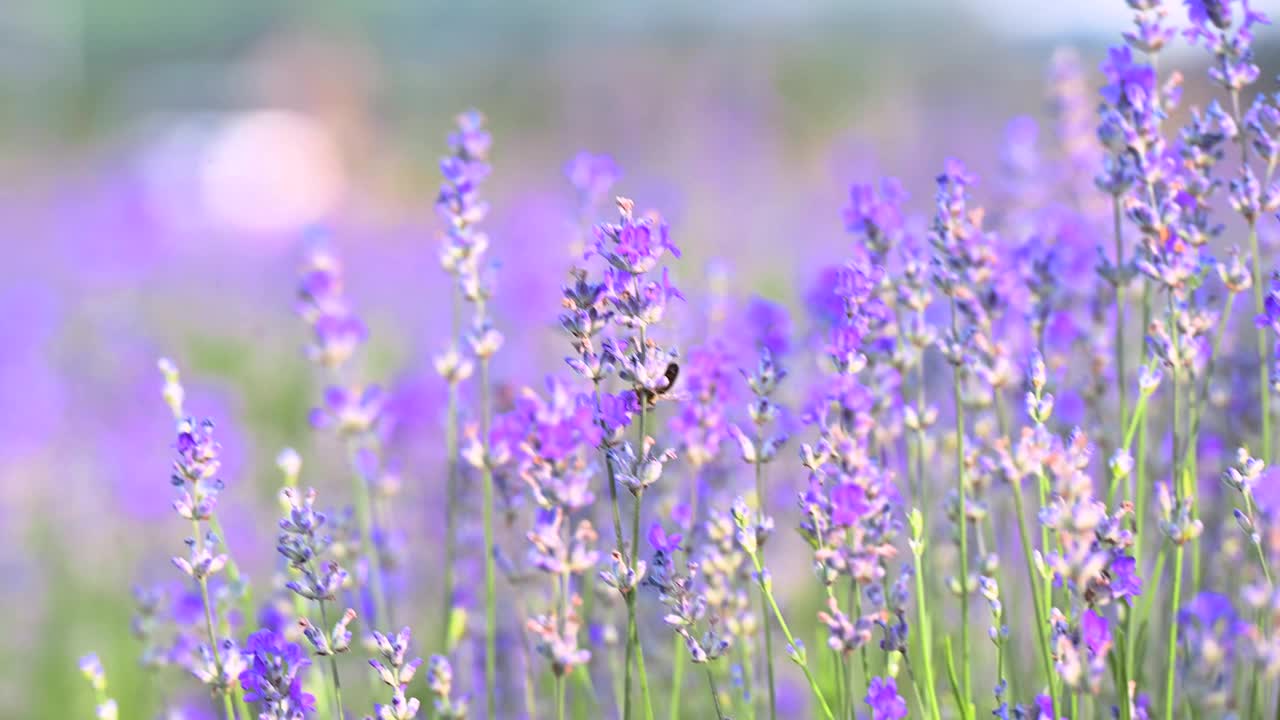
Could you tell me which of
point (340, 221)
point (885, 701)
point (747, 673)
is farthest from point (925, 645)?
point (340, 221)

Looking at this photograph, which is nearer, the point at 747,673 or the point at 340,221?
the point at 747,673

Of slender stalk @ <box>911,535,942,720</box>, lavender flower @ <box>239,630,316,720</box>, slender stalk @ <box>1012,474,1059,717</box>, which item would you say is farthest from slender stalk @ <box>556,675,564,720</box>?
slender stalk @ <box>1012,474,1059,717</box>

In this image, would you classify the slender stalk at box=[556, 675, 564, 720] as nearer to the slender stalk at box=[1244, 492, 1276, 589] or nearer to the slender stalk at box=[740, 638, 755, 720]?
the slender stalk at box=[740, 638, 755, 720]

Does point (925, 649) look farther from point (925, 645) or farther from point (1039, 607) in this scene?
point (1039, 607)

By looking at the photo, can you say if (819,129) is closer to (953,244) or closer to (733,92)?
(733,92)

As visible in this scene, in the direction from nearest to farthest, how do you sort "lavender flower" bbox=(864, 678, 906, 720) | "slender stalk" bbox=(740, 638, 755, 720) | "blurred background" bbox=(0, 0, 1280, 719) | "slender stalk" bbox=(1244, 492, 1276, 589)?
"slender stalk" bbox=(1244, 492, 1276, 589) → "lavender flower" bbox=(864, 678, 906, 720) → "slender stalk" bbox=(740, 638, 755, 720) → "blurred background" bbox=(0, 0, 1280, 719)

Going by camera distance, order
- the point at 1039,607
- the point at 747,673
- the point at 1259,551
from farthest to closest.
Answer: the point at 747,673, the point at 1039,607, the point at 1259,551

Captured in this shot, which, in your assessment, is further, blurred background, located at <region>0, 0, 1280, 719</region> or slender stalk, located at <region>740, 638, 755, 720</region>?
blurred background, located at <region>0, 0, 1280, 719</region>

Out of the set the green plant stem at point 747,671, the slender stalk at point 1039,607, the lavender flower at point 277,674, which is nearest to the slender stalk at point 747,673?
the green plant stem at point 747,671
